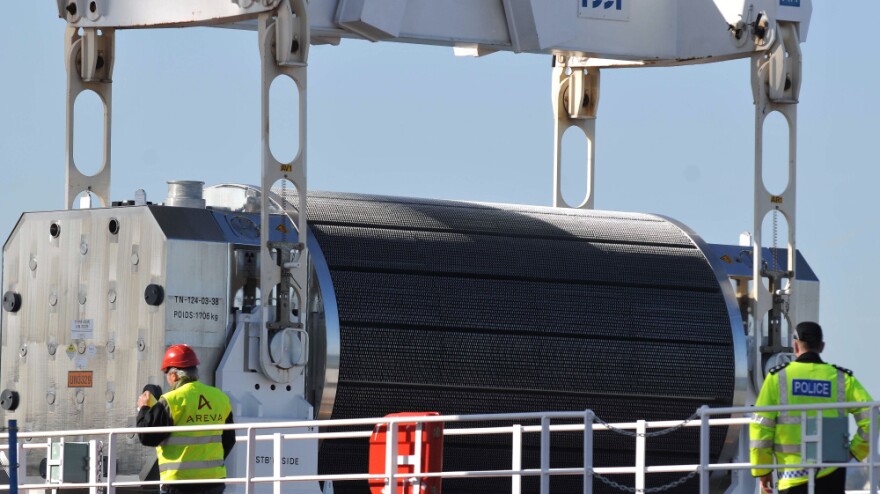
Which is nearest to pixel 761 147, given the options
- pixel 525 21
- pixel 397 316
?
pixel 525 21

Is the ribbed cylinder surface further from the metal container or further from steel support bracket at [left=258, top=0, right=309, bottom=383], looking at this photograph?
steel support bracket at [left=258, top=0, right=309, bottom=383]

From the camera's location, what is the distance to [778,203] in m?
20.7

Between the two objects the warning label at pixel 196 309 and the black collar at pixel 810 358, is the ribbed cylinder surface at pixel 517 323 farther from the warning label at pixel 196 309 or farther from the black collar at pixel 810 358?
the black collar at pixel 810 358

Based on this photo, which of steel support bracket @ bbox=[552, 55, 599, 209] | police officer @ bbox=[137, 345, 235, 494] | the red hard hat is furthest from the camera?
steel support bracket @ bbox=[552, 55, 599, 209]

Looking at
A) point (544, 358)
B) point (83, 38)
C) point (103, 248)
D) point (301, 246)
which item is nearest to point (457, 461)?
point (544, 358)

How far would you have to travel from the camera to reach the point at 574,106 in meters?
23.2

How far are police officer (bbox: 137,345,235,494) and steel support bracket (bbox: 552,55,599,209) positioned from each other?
9.02 metres

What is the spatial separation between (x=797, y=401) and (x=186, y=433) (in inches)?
193

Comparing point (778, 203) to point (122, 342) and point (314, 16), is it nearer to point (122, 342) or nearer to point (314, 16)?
point (314, 16)

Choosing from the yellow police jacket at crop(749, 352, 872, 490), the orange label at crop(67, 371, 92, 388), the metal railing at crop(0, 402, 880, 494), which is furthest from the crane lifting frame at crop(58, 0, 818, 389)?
the yellow police jacket at crop(749, 352, 872, 490)

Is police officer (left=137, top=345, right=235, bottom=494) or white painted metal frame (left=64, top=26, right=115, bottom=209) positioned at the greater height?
white painted metal frame (left=64, top=26, right=115, bottom=209)

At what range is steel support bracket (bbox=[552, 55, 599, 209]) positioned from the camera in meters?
23.1

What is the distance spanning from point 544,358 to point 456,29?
11.9 feet

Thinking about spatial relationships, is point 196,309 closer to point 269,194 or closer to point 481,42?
point 269,194
